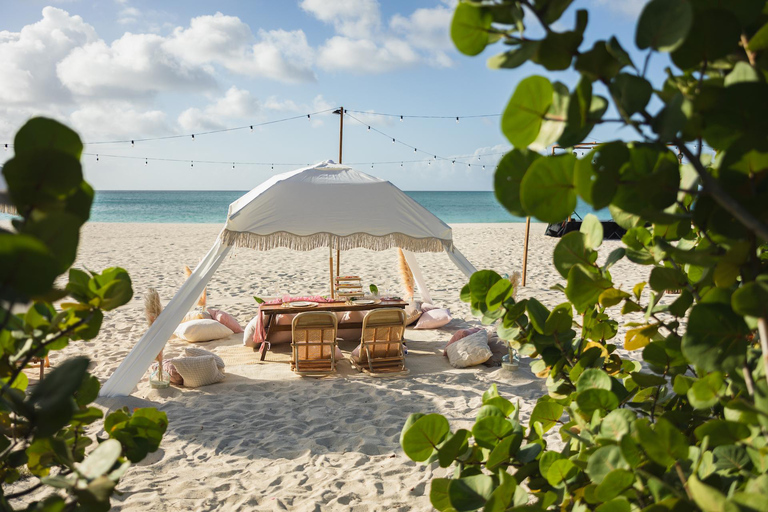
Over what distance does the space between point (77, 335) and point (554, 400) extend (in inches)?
35.0

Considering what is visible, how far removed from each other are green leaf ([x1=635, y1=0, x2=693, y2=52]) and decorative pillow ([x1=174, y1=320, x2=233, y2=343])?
790 cm

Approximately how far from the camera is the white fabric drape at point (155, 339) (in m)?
5.39

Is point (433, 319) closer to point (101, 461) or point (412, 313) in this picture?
point (412, 313)

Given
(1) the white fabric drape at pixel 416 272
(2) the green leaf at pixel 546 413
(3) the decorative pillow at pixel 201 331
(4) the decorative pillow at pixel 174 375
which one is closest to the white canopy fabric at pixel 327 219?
(4) the decorative pillow at pixel 174 375

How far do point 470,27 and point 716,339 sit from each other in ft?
1.40

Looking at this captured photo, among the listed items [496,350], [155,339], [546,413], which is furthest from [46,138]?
[496,350]

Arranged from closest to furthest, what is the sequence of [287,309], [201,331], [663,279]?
[663,279]
[287,309]
[201,331]

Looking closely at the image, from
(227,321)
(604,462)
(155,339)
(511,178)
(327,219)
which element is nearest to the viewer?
(511,178)

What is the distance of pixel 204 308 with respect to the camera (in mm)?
8523

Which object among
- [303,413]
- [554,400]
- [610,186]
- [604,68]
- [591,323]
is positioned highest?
[604,68]

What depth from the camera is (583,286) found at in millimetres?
860

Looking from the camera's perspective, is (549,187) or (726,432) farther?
(726,432)

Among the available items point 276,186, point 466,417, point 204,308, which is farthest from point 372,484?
point 204,308

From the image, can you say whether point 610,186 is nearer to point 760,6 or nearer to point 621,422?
point 760,6
